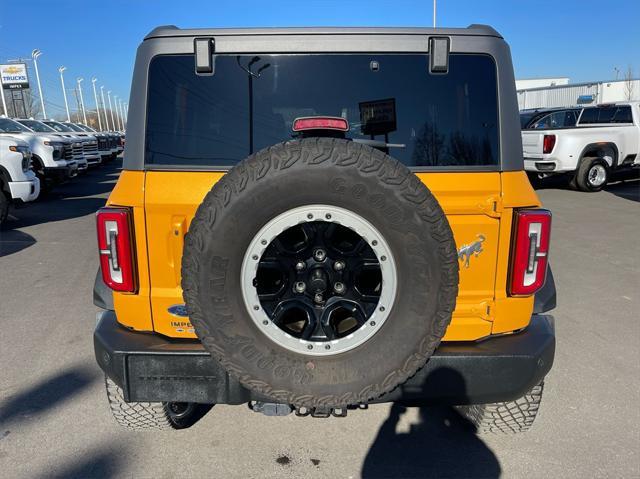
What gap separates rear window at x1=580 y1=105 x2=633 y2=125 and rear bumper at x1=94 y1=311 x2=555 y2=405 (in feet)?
42.9

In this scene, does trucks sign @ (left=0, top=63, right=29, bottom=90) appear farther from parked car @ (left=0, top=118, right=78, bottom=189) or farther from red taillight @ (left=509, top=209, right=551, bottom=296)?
red taillight @ (left=509, top=209, right=551, bottom=296)

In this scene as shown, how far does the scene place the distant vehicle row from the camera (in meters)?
8.48

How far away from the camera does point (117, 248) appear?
2.14 m

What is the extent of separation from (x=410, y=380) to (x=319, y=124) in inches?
45.6

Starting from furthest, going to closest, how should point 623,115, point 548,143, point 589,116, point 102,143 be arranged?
point 102,143 < point 589,116 < point 623,115 < point 548,143

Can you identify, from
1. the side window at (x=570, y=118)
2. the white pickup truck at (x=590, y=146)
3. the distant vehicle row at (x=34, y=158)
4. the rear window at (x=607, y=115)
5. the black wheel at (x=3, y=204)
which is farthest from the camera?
the side window at (x=570, y=118)

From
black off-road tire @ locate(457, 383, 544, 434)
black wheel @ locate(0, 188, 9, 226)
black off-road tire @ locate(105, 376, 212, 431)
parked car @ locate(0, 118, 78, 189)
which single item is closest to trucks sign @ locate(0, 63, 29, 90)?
parked car @ locate(0, 118, 78, 189)

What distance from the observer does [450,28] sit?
2.16 m

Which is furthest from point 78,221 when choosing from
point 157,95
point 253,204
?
point 253,204

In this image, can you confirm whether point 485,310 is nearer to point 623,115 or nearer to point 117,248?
point 117,248

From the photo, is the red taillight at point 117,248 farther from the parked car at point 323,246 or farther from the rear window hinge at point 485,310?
the rear window hinge at point 485,310

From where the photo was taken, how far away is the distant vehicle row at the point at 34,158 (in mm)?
8477

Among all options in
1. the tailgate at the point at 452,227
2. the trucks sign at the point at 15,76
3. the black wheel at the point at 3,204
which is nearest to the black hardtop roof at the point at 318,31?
the tailgate at the point at 452,227

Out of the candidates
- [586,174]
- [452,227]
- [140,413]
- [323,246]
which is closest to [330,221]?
[323,246]
